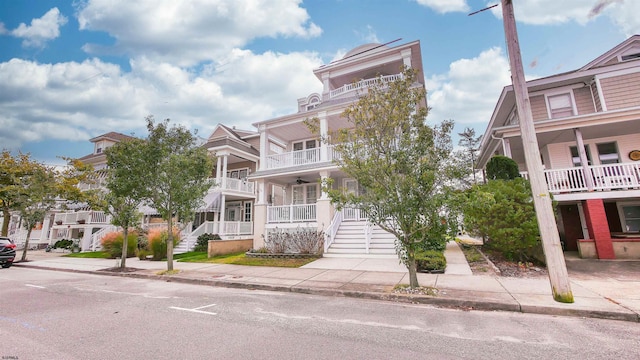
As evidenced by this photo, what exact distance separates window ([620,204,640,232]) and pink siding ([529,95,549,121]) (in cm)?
547

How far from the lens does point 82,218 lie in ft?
88.1

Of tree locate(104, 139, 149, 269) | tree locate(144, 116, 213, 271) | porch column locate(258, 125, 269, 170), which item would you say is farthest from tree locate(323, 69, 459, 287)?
porch column locate(258, 125, 269, 170)

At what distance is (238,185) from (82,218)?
56.4 feet

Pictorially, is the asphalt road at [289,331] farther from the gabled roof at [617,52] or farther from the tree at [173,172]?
the gabled roof at [617,52]

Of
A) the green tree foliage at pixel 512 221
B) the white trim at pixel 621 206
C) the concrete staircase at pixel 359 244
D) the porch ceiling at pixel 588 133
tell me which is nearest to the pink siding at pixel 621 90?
the porch ceiling at pixel 588 133

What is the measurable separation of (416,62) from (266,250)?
49.9ft

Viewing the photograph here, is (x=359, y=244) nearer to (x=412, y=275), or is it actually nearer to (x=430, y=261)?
(x=430, y=261)

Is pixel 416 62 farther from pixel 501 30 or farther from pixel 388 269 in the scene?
pixel 388 269

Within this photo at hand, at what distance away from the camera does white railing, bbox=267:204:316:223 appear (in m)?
16.1

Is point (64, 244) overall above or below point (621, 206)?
below

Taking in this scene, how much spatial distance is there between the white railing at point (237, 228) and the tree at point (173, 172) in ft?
25.9

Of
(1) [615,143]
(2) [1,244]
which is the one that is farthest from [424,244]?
(2) [1,244]

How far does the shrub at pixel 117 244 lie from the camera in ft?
55.8

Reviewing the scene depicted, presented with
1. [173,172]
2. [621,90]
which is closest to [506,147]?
[621,90]
